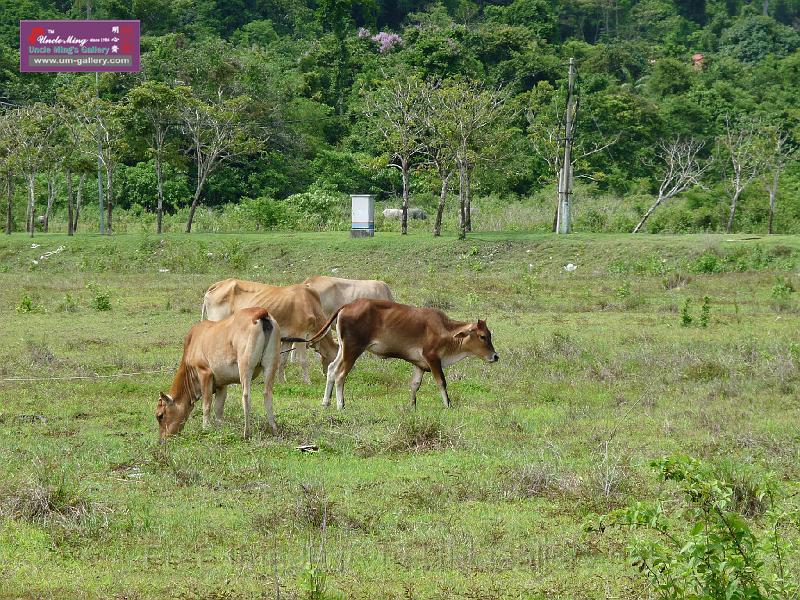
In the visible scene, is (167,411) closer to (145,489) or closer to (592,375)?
(145,489)

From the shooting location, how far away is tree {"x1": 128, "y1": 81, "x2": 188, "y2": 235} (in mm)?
39375

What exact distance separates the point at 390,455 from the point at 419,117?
2902 cm

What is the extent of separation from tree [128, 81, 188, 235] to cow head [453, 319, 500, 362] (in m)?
28.0

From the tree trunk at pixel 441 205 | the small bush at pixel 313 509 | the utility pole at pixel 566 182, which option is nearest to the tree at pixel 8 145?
the tree trunk at pixel 441 205

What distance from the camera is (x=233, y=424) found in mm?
11469

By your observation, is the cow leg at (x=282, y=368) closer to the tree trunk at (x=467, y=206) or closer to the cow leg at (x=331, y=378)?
the cow leg at (x=331, y=378)

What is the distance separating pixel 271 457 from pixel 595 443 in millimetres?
3007

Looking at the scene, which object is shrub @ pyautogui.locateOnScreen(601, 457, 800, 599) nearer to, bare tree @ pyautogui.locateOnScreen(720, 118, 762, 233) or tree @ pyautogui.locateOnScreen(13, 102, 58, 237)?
bare tree @ pyautogui.locateOnScreen(720, 118, 762, 233)

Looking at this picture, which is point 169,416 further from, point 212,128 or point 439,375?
point 212,128

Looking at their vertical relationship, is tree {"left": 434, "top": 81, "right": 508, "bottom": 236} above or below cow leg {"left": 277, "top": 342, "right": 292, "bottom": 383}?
above

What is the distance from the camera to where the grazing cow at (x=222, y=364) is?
36.2ft

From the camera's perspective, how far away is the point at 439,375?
43.0 feet

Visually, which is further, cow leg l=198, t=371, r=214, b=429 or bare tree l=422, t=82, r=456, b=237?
bare tree l=422, t=82, r=456, b=237

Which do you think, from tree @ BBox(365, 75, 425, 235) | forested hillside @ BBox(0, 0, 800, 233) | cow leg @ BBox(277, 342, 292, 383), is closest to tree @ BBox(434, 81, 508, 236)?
forested hillside @ BBox(0, 0, 800, 233)
